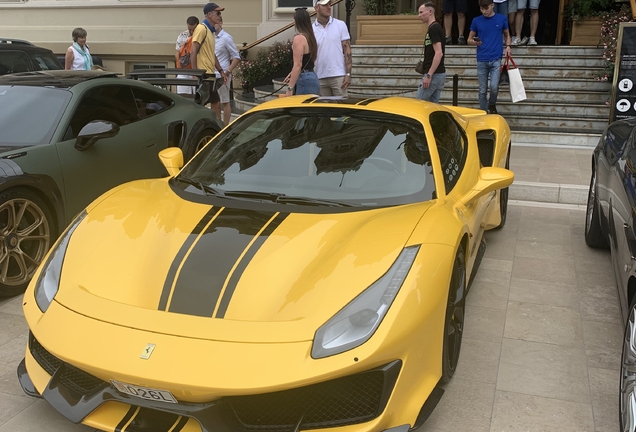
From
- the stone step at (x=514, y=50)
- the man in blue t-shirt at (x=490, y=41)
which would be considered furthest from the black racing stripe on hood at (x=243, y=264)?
the stone step at (x=514, y=50)

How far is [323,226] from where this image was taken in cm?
332

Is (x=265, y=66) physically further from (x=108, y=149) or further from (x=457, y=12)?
(x=108, y=149)

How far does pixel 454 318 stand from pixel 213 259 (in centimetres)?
125

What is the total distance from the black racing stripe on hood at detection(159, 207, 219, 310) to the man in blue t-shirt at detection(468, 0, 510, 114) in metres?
7.34

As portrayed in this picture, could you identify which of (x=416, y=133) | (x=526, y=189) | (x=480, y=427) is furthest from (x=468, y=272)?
(x=526, y=189)

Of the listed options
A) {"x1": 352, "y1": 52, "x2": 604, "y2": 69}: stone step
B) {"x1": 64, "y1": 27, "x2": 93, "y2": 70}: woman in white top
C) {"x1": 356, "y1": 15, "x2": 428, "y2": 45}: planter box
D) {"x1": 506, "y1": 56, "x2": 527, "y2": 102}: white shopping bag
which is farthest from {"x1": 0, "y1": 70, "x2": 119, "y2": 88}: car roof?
{"x1": 356, "y1": 15, "x2": 428, "y2": 45}: planter box

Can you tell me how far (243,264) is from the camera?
3.02m

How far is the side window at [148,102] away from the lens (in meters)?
6.23

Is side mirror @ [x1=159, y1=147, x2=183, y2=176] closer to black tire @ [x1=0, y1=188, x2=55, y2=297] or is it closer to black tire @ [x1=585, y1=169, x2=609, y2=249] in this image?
black tire @ [x1=0, y1=188, x2=55, y2=297]

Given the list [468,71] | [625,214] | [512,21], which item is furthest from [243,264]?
[512,21]

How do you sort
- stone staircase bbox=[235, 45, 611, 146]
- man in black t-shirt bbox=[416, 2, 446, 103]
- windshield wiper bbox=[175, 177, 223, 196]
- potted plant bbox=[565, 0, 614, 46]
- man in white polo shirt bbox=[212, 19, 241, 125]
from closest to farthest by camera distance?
windshield wiper bbox=[175, 177, 223, 196] → man in black t-shirt bbox=[416, 2, 446, 103] → man in white polo shirt bbox=[212, 19, 241, 125] → stone staircase bbox=[235, 45, 611, 146] → potted plant bbox=[565, 0, 614, 46]

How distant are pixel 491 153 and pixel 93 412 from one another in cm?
380

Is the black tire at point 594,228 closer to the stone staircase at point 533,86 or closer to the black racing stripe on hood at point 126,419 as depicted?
the black racing stripe on hood at point 126,419

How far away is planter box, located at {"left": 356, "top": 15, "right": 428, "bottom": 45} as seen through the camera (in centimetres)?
1320
